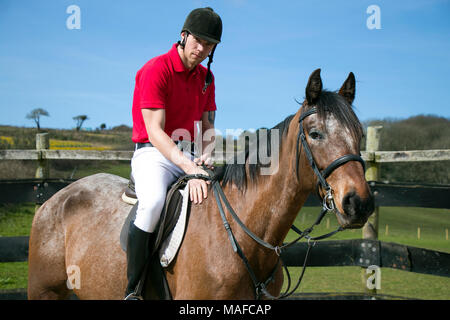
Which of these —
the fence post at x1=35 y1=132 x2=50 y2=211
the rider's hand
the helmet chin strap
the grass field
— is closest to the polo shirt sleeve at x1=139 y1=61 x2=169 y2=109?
the helmet chin strap

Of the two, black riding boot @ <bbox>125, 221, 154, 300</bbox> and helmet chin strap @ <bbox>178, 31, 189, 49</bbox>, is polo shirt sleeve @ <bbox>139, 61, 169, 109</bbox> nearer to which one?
helmet chin strap @ <bbox>178, 31, 189, 49</bbox>

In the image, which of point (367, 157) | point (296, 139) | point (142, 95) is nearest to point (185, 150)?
point (142, 95)

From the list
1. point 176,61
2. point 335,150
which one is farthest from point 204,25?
point 335,150

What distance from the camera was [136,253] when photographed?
8.08 feet

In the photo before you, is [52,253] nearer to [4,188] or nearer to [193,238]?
[193,238]

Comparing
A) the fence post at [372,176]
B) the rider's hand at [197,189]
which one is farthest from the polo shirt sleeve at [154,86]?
the fence post at [372,176]

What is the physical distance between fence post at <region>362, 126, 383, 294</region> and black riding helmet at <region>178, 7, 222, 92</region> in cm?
347

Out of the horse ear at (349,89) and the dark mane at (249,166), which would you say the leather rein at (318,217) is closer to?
the dark mane at (249,166)

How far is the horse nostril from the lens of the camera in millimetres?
1807

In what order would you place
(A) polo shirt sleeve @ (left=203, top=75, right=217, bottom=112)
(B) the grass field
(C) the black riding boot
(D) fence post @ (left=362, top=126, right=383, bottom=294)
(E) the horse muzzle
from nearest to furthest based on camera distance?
(E) the horse muzzle
(C) the black riding boot
(A) polo shirt sleeve @ (left=203, top=75, right=217, bottom=112)
(D) fence post @ (left=362, top=126, right=383, bottom=294)
(B) the grass field

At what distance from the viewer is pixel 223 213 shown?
2363 mm

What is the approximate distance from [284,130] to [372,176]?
331cm

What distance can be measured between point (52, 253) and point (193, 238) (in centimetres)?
177

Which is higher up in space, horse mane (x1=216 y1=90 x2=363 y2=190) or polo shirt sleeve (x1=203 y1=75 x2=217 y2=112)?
polo shirt sleeve (x1=203 y1=75 x2=217 y2=112)
